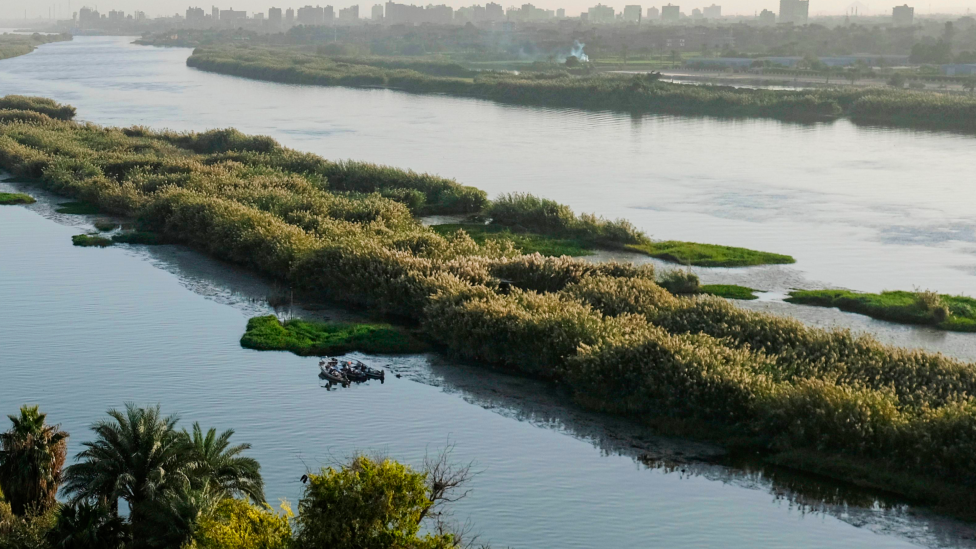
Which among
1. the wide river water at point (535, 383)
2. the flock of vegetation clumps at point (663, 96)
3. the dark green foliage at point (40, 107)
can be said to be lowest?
the wide river water at point (535, 383)

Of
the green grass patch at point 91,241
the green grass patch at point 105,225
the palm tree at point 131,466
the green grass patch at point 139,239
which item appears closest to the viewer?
the palm tree at point 131,466

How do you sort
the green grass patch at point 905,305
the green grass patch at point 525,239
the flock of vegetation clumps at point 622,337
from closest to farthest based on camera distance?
the flock of vegetation clumps at point 622,337 < the green grass patch at point 905,305 < the green grass patch at point 525,239

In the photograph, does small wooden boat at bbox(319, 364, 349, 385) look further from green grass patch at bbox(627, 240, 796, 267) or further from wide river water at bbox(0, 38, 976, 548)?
green grass patch at bbox(627, 240, 796, 267)

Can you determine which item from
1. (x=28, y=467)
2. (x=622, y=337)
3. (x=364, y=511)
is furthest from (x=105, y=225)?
(x=364, y=511)

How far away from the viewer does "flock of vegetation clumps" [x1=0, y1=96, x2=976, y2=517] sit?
23.6 meters

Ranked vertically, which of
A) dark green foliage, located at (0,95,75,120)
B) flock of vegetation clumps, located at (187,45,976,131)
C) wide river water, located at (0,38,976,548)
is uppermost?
flock of vegetation clumps, located at (187,45,976,131)

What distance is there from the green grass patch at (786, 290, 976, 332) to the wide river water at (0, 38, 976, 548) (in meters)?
1.15

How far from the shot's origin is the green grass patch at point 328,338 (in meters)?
32.2

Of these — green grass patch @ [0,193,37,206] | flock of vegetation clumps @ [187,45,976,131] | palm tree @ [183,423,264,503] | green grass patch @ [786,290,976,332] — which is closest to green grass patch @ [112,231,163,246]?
green grass patch @ [0,193,37,206]

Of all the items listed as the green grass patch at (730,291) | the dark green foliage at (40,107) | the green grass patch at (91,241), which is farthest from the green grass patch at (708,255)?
the dark green foliage at (40,107)

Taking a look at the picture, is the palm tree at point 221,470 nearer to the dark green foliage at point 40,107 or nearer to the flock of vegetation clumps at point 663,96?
the dark green foliage at point 40,107

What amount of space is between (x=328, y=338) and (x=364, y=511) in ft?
60.1

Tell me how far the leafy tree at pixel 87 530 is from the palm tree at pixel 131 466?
0.38m

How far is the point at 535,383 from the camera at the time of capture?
Result: 96.7ft
